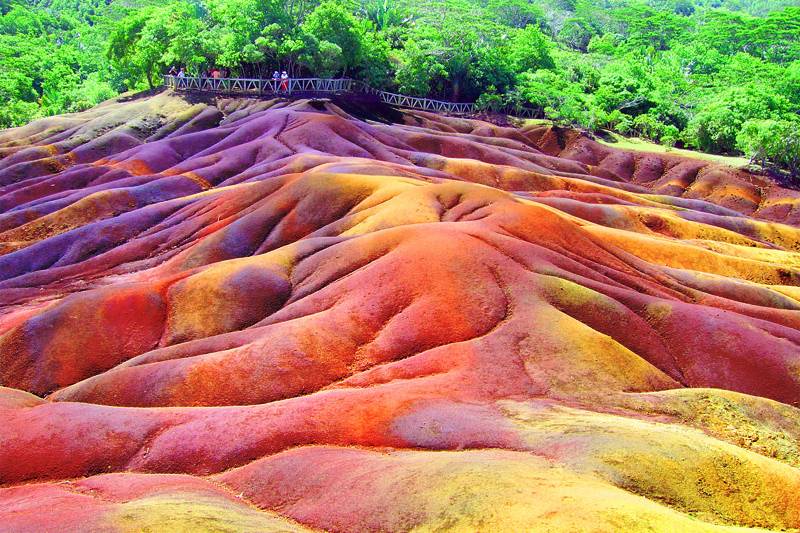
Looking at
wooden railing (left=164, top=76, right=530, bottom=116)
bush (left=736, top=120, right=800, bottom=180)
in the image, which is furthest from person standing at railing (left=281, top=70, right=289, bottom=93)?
bush (left=736, top=120, right=800, bottom=180)

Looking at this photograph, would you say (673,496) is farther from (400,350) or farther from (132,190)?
(132,190)

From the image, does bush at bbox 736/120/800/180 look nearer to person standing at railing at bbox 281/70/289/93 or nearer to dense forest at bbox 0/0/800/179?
dense forest at bbox 0/0/800/179

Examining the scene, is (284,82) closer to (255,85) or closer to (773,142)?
(255,85)

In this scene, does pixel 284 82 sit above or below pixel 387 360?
above

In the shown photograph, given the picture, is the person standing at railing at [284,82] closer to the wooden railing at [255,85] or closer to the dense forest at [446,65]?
the wooden railing at [255,85]

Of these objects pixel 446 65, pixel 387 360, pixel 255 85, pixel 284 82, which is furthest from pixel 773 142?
pixel 387 360

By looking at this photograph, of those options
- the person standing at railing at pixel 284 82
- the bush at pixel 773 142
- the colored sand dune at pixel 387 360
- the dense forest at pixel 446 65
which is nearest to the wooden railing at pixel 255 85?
the person standing at railing at pixel 284 82
